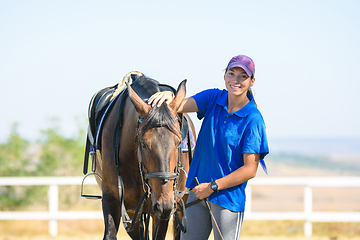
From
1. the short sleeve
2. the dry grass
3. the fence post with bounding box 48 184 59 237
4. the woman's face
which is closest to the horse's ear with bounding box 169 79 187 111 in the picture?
the woman's face

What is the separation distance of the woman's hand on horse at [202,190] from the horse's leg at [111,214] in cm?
130

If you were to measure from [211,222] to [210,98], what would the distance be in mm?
934

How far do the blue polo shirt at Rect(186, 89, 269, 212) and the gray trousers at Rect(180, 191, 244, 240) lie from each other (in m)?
0.06

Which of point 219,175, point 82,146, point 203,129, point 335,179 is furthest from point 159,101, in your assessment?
point 82,146

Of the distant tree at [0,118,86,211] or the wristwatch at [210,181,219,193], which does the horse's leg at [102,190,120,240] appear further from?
the distant tree at [0,118,86,211]

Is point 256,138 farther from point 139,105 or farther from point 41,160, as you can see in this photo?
point 41,160

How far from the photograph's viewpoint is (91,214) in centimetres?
840

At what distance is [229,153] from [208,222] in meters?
0.57

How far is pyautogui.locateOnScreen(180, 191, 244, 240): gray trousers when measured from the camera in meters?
3.01

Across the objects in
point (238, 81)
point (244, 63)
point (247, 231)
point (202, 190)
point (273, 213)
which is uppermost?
point (244, 63)

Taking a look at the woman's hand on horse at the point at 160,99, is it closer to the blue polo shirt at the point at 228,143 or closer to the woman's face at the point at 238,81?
the blue polo shirt at the point at 228,143

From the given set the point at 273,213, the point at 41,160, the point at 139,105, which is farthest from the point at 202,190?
the point at 41,160

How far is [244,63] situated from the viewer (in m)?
2.98

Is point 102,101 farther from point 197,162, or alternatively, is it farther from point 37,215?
point 37,215
